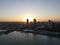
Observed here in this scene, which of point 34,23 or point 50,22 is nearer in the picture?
point 50,22

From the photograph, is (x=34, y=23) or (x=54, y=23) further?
(x=34, y=23)

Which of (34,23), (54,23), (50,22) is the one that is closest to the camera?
(54,23)

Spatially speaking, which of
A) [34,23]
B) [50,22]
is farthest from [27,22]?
[50,22]

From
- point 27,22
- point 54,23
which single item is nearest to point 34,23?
point 27,22

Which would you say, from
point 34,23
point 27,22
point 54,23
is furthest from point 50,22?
point 27,22

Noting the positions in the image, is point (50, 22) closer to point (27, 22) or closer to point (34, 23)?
point (34, 23)

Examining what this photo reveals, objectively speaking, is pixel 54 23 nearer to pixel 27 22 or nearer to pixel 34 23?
pixel 34 23

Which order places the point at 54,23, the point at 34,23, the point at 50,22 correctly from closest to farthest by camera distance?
the point at 54,23 → the point at 50,22 → the point at 34,23

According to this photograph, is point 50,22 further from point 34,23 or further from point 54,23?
point 34,23
